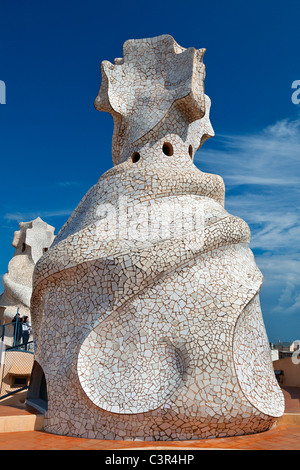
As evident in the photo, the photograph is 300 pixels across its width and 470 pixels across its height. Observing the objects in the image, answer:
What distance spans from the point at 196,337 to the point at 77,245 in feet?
7.69

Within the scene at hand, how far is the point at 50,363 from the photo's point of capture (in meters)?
6.88

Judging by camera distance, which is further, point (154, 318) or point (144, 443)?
point (154, 318)

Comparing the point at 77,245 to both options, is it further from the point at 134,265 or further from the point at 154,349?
the point at 154,349

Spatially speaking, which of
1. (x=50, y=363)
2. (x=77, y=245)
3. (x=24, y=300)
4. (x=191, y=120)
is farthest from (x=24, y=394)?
(x=24, y=300)

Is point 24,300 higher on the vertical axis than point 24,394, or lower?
higher

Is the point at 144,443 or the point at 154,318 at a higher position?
the point at 154,318

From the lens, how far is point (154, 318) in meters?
6.46

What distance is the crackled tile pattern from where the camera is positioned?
6098 millimetres

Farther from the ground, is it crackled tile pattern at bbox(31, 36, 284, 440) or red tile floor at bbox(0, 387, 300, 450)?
crackled tile pattern at bbox(31, 36, 284, 440)

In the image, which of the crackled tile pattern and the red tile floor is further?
the crackled tile pattern

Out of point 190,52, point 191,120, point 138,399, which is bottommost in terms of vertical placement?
point 138,399

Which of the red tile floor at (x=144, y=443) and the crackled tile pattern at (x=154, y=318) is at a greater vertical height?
the crackled tile pattern at (x=154, y=318)

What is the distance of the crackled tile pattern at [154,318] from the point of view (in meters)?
6.10

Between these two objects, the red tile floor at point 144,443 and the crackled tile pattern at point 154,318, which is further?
the crackled tile pattern at point 154,318
